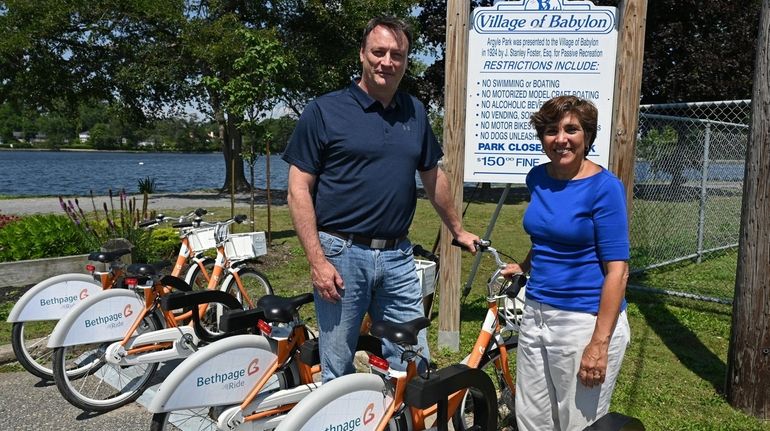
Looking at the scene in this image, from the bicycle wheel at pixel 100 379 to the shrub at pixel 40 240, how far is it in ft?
7.74

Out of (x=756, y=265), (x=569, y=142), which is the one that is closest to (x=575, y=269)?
(x=569, y=142)

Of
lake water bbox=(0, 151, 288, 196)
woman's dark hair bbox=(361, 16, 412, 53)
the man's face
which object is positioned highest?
woman's dark hair bbox=(361, 16, 412, 53)

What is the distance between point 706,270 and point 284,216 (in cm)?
878

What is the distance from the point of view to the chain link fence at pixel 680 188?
9.94 metres

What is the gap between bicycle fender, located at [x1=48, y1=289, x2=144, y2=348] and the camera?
4.06 metres

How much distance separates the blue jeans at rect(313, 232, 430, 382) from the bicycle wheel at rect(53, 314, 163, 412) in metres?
1.99

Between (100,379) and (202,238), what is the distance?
1.56 m

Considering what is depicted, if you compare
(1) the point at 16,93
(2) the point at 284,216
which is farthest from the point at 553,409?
(1) the point at 16,93

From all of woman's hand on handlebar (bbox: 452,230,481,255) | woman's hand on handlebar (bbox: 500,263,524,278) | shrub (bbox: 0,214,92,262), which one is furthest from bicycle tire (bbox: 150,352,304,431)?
shrub (bbox: 0,214,92,262)

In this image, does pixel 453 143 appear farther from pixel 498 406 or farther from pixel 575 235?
pixel 575 235

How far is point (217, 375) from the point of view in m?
3.12

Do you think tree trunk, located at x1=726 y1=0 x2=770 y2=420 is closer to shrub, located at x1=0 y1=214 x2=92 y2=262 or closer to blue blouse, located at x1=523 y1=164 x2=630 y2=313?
blue blouse, located at x1=523 y1=164 x2=630 y2=313

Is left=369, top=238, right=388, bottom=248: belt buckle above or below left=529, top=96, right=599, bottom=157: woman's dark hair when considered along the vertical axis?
below

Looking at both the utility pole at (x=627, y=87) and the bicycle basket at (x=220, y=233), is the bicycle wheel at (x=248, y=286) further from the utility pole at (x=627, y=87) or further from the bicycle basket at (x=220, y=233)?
the utility pole at (x=627, y=87)
